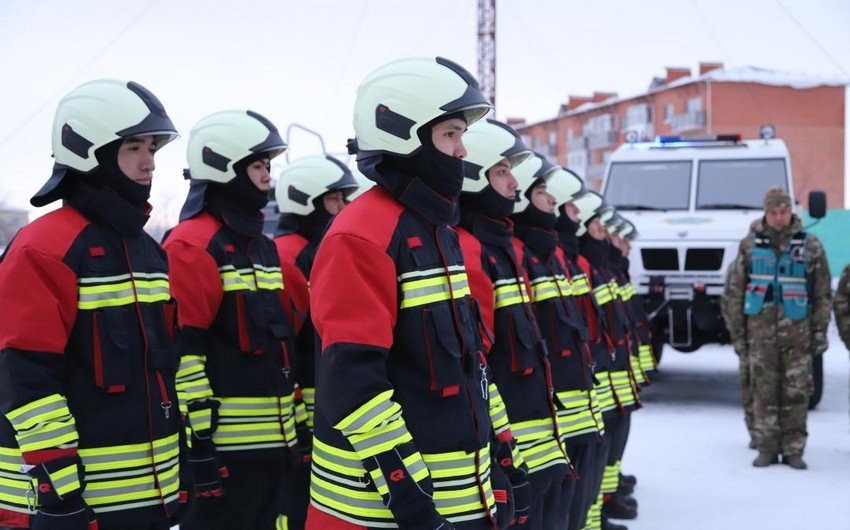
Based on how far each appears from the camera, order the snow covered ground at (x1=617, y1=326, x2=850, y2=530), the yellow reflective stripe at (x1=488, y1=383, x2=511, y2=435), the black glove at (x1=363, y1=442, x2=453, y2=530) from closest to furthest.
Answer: the black glove at (x1=363, y1=442, x2=453, y2=530), the yellow reflective stripe at (x1=488, y1=383, x2=511, y2=435), the snow covered ground at (x1=617, y1=326, x2=850, y2=530)

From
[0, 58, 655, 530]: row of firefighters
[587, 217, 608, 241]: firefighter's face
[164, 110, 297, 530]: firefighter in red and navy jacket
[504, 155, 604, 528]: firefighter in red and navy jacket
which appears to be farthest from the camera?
[587, 217, 608, 241]: firefighter's face

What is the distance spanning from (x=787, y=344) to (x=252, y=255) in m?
5.92

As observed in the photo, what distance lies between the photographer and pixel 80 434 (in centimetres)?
346

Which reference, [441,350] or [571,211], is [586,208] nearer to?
[571,211]

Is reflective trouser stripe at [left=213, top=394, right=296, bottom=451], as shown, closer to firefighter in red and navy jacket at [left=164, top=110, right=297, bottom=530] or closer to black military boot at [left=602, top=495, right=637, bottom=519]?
firefighter in red and navy jacket at [left=164, top=110, right=297, bottom=530]

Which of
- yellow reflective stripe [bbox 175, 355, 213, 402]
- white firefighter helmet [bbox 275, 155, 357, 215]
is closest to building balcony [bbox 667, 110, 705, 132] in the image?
white firefighter helmet [bbox 275, 155, 357, 215]

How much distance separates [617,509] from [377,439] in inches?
195

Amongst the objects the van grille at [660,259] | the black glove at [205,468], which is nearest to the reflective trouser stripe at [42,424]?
the black glove at [205,468]

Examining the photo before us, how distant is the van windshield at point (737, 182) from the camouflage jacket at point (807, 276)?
3489mm

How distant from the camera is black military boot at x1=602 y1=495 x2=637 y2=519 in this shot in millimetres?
7312

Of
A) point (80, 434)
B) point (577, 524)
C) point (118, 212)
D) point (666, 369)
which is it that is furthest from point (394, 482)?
point (666, 369)

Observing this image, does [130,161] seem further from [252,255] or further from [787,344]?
[787,344]

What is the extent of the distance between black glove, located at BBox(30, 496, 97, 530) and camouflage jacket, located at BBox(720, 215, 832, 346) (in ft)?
23.8

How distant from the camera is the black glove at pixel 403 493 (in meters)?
2.80
